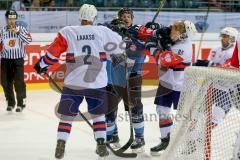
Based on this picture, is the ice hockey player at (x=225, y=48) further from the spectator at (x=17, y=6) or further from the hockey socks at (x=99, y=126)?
the spectator at (x=17, y=6)

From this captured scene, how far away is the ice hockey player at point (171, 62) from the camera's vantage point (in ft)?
13.4

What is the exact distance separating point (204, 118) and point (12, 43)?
3.45 metres

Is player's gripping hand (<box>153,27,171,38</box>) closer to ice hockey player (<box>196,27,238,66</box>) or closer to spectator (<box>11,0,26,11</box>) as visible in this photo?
ice hockey player (<box>196,27,238,66</box>)

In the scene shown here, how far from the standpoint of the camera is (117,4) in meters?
9.49

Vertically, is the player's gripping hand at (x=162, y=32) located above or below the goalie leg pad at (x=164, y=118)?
above

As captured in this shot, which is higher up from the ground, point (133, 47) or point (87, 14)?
point (87, 14)

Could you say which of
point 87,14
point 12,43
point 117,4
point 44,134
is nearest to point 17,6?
point 117,4

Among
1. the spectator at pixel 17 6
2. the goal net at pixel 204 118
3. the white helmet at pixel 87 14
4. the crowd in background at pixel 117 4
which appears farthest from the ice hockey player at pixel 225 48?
the spectator at pixel 17 6

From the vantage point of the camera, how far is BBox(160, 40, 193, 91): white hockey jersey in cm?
412

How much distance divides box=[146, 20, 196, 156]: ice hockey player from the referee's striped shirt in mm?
2221

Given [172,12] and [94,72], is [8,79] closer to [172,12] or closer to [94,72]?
[94,72]

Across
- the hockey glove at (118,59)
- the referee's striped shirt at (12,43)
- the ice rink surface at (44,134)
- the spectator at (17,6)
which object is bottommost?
the ice rink surface at (44,134)

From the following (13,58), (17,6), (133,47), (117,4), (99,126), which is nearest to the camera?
(99,126)

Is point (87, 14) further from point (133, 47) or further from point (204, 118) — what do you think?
point (204, 118)
